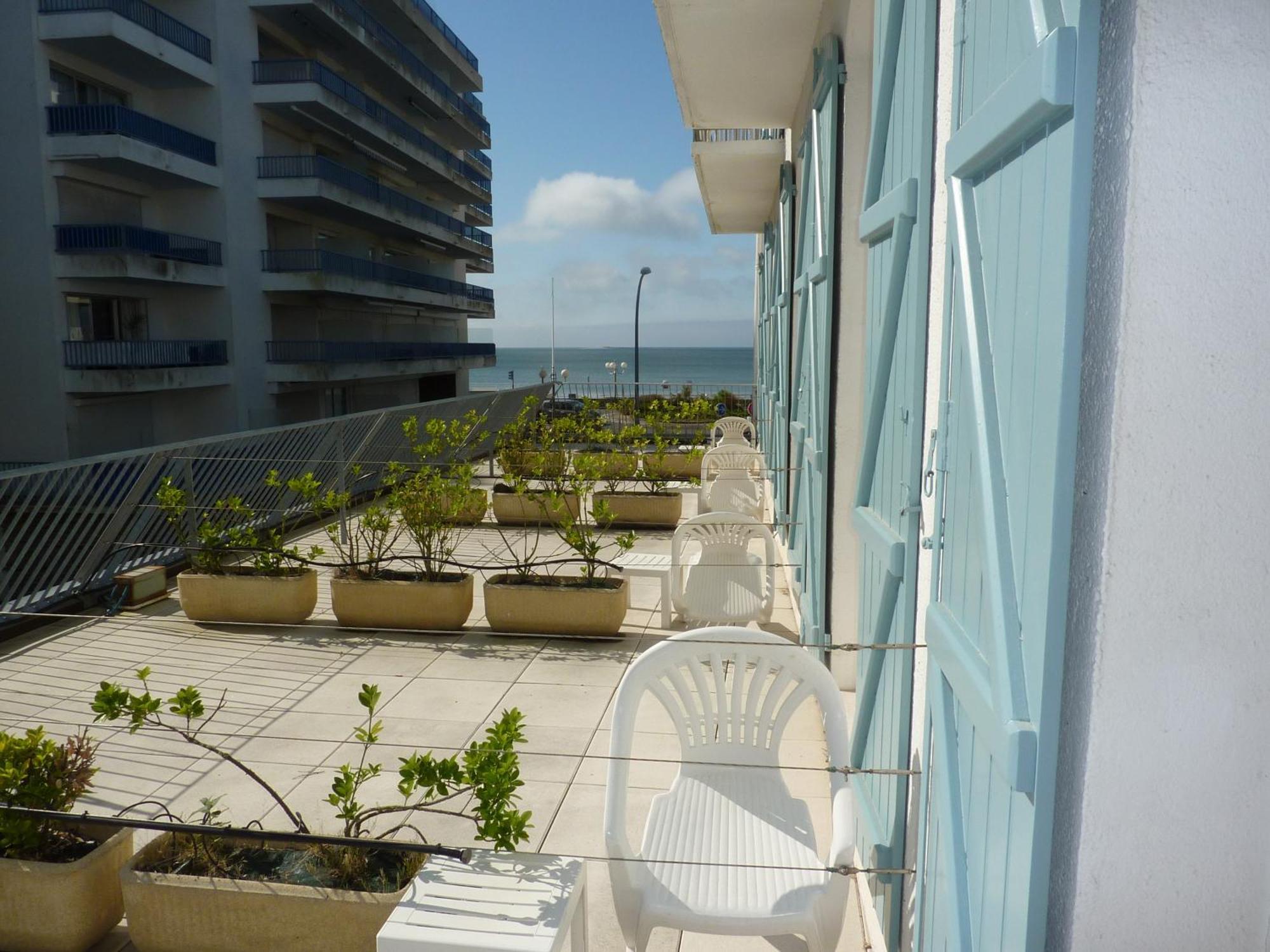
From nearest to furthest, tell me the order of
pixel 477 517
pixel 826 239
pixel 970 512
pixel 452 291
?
pixel 970 512 → pixel 826 239 → pixel 477 517 → pixel 452 291

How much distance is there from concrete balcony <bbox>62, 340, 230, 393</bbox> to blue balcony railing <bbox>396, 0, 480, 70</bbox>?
56.4 ft

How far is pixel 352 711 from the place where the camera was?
478 centimetres

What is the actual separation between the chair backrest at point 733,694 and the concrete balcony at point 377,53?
2882cm

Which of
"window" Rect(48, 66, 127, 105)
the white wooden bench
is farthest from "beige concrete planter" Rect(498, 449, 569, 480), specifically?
"window" Rect(48, 66, 127, 105)

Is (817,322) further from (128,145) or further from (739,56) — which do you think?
(128,145)

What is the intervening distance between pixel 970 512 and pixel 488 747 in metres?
1.46

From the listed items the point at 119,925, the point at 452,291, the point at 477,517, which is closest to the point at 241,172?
the point at 452,291

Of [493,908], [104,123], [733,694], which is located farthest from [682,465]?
[104,123]

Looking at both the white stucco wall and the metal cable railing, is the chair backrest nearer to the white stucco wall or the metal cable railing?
the white stucco wall

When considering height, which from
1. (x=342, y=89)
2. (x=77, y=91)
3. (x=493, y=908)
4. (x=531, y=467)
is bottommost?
(x=531, y=467)

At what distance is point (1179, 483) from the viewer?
1.12m

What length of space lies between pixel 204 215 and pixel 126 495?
20.8 m

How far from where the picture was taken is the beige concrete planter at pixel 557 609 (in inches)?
234

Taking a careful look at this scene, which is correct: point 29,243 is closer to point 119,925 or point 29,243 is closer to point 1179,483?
point 119,925
